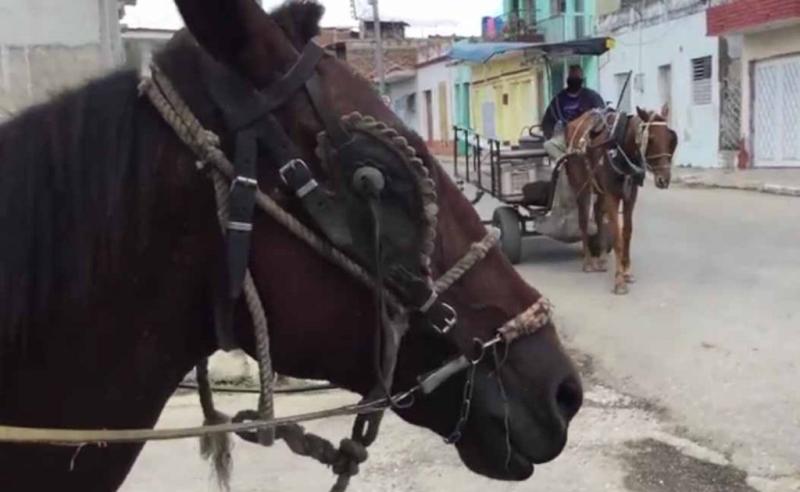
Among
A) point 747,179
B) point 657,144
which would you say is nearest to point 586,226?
point 657,144

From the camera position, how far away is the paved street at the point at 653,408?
15.4ft

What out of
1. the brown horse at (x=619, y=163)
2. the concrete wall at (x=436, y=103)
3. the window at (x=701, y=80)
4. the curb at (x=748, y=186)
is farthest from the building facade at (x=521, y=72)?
the brown horse at (x=619, y=163)

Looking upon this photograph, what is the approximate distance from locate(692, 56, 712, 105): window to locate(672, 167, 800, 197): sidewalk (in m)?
1.83

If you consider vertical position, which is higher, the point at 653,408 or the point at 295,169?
the point at 295,169

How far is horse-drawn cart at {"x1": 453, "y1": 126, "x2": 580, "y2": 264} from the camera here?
1082 centimetres

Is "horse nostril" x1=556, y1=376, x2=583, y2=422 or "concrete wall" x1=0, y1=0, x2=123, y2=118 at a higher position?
"concrete wall" x1=0, y1=0, x2=123, y2=118

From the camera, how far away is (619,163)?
952cm

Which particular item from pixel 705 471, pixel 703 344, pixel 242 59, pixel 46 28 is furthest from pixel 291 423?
pixel 46 28

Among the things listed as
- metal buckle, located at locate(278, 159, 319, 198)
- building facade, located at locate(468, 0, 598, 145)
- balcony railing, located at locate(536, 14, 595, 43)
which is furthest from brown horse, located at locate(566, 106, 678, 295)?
balcony railing, located at locate(536, 14, 595, 43)

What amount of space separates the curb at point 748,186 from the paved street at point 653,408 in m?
7.24

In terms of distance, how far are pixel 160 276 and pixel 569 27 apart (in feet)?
103

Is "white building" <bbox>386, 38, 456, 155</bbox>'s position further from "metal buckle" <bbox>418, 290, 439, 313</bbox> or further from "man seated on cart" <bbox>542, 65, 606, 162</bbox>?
"metal buckle" <bbox>418, 290, 439, 313</bbox>

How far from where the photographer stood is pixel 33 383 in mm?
1585

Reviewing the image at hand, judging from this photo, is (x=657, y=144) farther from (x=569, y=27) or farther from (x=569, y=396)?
(x=569, y=27)
